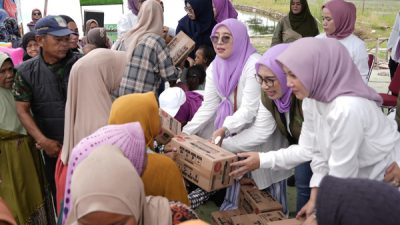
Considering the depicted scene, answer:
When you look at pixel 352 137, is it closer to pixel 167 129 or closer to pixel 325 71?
pixel 325 71

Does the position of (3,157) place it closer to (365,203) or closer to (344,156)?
(344,156)

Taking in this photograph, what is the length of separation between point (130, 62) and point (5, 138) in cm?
107

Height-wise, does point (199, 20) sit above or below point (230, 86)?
above

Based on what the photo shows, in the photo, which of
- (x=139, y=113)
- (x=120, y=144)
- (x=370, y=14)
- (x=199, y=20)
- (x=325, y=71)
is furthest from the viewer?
(x=370, y=14)

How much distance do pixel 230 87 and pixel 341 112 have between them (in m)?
1.27

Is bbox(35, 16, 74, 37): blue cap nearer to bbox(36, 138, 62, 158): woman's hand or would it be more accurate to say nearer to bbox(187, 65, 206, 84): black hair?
bbox(36, 138, 62, 158): woman's hand

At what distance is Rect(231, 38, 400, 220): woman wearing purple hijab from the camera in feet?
5.44

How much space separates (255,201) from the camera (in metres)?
2.54

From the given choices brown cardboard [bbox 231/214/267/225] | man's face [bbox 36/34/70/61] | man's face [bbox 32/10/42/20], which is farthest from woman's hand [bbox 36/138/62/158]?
man's face [bbox 32/10/42/20]

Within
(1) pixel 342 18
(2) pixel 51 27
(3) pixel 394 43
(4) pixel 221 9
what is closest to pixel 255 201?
(2) pixel 51 27

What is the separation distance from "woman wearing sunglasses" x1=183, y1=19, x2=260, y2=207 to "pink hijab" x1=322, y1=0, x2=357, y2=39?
1450 millimetres

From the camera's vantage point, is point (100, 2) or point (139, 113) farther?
point (100, 2)

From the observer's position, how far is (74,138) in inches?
91.1

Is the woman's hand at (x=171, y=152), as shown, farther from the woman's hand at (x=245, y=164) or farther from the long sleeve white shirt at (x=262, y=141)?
the long sleeve white shirt at (x=262, y=141)
